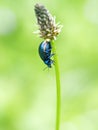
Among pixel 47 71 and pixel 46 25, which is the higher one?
pixel 47 71

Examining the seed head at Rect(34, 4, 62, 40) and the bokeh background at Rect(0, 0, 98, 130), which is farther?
the bokeh background at Rect(0, 0, 98, 130)

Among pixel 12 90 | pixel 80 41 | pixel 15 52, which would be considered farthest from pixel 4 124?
pixel 80 41

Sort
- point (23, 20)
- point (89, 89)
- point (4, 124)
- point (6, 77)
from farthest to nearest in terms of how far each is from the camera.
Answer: point (23, 20)
point (6, 77)
point (89, 89)
point (4, 124)

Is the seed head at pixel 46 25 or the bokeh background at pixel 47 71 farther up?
the bokeh background at pixel 47 71

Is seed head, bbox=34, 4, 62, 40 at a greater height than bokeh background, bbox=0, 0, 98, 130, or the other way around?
bokeh background, bbox=0, 0, 98, 130

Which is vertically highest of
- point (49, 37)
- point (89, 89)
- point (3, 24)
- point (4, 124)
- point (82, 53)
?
point (3, 24)

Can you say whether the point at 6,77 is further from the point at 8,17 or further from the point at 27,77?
the point at 8,17

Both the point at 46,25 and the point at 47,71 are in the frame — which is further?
the point at 47,71

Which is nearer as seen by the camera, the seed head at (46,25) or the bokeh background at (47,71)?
the seed head at (46,25)
